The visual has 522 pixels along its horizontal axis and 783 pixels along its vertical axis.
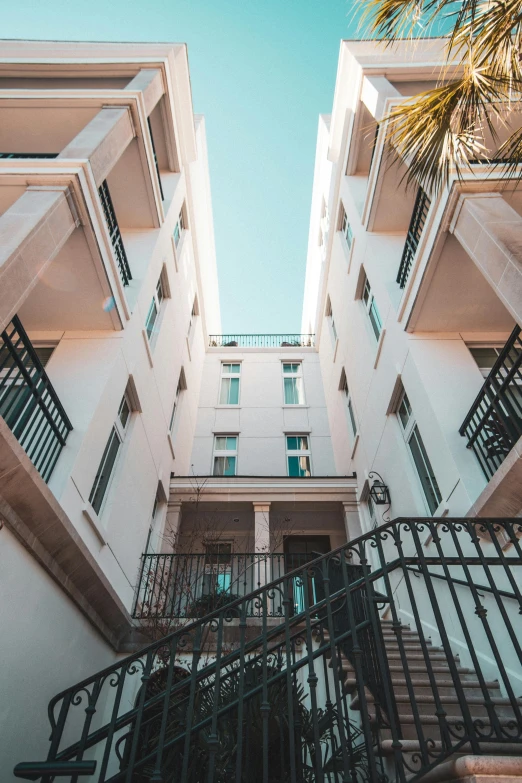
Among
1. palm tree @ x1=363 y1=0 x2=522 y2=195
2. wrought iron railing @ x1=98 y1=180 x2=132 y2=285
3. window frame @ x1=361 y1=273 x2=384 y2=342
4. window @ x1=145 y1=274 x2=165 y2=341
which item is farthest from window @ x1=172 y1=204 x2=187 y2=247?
palm tree @ x1=363 y1=0 x2=522 y2=195

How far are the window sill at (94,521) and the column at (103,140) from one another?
17.0 feet

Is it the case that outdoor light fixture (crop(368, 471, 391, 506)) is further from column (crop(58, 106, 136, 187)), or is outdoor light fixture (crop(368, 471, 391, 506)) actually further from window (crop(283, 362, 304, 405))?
column (crop(58, 106, 136, 187))

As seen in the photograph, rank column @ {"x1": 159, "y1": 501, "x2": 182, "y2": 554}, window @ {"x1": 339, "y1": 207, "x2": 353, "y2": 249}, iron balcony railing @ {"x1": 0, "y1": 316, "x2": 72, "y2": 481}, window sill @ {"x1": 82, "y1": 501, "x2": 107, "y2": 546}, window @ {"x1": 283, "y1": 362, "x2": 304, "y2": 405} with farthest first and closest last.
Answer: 1. window @ {"x1": 283, "y1": 362, "x2": 304, "y2": 405}
2. window @ {"x1": 339, "y1": 207, "x2": 353, "y2": 249}
3. column @ {"x1": 159, "y1": 501, "x2": 182, "y2": 554}
4. window sill @ {"x1": 82, "y1": 501, "x2": 107, "y2": 546}
5. iron balcony railing @ {"x1": 0, "y1": 316, "x2": 72, "y2": 481}

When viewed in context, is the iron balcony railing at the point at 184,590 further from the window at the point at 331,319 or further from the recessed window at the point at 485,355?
the window at the point at 331,319

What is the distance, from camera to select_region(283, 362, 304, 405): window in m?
17.5

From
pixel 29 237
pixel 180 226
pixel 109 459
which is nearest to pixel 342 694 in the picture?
pixel 109 459

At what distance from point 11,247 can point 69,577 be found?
4343 millimetres

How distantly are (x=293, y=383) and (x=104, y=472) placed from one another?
11.0m

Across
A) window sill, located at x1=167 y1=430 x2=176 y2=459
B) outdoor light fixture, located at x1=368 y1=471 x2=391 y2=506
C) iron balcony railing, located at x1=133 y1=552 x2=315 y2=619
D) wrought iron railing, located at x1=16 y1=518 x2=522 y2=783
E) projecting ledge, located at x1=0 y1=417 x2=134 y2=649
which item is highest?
window sill, located at x1=167 y1=430 x2=176 y2=459

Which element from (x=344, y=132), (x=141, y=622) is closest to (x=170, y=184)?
(x=344, y=132)

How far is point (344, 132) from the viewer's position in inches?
523

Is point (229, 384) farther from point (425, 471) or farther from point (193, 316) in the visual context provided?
point (425, 471)

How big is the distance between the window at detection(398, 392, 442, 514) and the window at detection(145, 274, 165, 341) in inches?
242

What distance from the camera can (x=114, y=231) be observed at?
853cm
